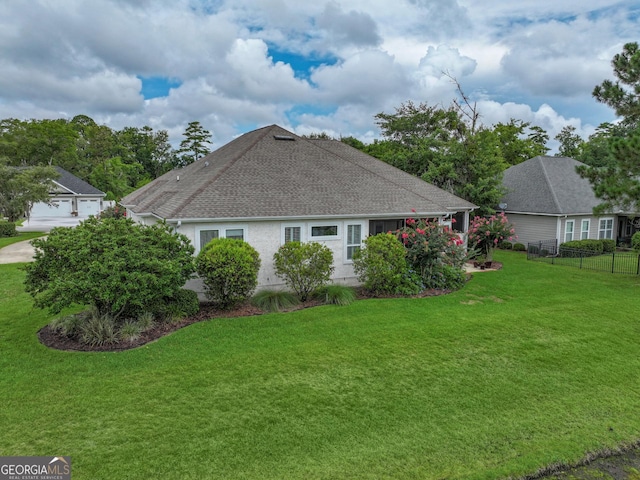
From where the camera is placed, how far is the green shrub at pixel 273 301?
11344mm

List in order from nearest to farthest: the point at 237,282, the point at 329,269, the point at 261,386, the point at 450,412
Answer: the point at 450,412, the point at 261,386, the point at 237,282, the point at 329,269

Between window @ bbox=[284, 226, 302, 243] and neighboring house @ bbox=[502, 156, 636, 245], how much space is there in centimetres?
1732

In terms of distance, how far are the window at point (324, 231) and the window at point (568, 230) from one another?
→ 1720 centimetres

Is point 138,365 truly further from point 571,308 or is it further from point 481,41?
point 481,41

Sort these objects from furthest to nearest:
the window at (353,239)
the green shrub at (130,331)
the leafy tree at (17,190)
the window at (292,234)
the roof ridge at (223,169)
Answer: the leafy tree at (17,190) → the window at (353,239) → the window at (292,234) → the roof ridge at (223,169) → the green shrub at (130,331)

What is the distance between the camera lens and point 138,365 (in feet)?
24.9

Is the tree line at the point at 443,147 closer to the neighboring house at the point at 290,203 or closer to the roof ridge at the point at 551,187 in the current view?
the roof ridge at the point at 551,187

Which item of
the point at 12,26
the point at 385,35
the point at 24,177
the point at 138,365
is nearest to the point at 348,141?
→ the point at 385,35

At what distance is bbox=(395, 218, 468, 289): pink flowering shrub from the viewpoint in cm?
1370

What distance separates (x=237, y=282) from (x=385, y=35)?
14594 millimetres

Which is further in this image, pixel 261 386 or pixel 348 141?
pixel 348 141

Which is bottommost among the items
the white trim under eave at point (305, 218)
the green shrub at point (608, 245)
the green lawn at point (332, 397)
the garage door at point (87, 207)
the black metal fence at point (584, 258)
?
the green lawn at point (332, 397)

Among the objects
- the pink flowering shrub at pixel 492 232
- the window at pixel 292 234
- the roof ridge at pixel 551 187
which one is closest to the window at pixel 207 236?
the window at pixel 292 234

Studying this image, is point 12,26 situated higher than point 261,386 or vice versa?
point 12,26
